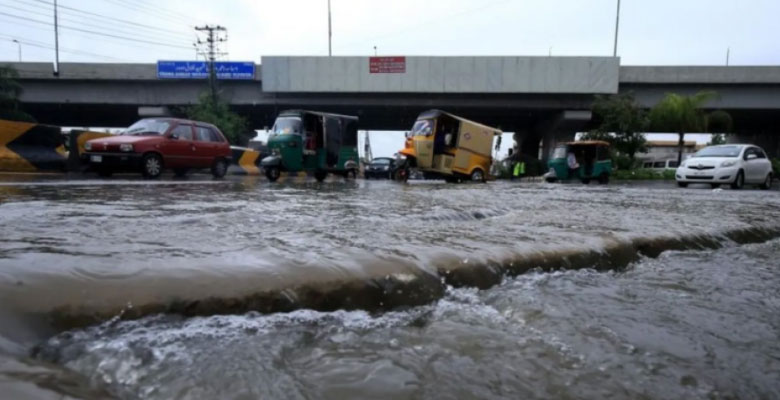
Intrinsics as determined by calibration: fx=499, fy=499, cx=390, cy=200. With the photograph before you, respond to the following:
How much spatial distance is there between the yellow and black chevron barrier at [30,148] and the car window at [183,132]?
8.98 feet

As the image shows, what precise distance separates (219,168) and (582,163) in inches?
594

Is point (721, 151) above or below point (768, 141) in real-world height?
below

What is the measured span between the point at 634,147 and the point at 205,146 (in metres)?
24.8

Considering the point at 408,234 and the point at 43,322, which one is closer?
the point at 43,322

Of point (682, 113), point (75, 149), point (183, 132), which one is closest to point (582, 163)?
point (682, 113)

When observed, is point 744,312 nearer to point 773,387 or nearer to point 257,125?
point 773,387

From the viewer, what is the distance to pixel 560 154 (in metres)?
21.8

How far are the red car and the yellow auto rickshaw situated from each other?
19.2 ft

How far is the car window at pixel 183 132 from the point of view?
12.8m

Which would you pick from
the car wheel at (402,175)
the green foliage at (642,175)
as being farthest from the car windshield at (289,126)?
the green foliage at (642,175)

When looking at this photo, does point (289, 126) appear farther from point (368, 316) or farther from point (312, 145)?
point (368, 316)

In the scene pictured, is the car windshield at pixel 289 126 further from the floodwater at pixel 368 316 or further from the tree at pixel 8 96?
the tree at pixel 8 96

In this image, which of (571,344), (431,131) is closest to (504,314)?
(571,344)

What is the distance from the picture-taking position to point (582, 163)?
70.8 ft
